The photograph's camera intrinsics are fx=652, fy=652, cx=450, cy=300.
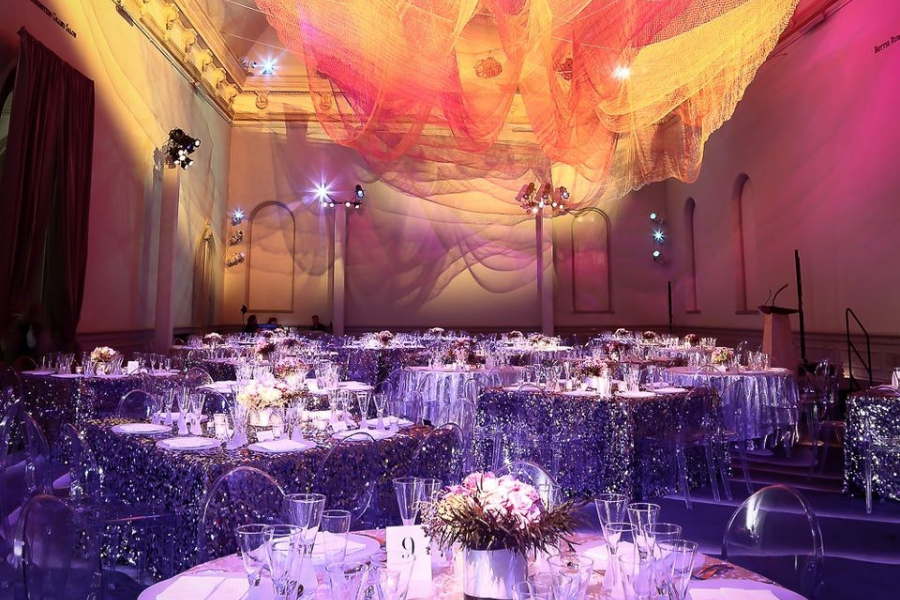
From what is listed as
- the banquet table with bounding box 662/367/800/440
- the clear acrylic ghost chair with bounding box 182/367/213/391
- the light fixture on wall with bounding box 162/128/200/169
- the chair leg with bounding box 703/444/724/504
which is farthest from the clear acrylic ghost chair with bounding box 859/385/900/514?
the light fixture on wall with bounding box 162/128/200/169

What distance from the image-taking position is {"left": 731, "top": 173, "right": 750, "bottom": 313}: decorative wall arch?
10.9 m

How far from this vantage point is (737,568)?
5.31 feet

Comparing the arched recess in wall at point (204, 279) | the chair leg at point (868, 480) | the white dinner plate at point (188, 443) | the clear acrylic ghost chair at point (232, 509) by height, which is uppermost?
the arched recess in wall at point (204, 279)

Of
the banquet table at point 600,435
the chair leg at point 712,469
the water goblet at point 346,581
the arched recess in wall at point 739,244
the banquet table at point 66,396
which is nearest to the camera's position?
the water goblet at point 346,581

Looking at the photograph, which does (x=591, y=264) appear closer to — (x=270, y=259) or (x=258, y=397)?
(x=270, y=259)

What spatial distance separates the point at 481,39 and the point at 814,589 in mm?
5570

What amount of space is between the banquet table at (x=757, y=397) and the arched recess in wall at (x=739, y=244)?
4758mm

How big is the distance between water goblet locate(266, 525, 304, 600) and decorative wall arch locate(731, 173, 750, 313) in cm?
1084

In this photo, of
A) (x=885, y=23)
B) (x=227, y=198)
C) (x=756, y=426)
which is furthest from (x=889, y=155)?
(x=227, y=198)

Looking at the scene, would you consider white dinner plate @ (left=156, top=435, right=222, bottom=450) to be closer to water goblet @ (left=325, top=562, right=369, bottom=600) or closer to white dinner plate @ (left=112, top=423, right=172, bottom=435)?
white dinner plate @ (left=112, top=423, right=172, bottom=435)

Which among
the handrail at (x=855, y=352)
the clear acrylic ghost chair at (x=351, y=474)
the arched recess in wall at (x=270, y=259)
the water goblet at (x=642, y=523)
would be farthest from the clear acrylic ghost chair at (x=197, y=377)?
the arched recess in wall at (x=270, y=259)

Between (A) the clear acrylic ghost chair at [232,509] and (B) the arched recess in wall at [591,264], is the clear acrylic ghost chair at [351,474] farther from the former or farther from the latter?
(B) the arched recess in wall at [591,264]

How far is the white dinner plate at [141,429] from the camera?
319 cm

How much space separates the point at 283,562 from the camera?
1223 millimetres
